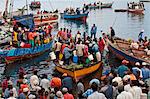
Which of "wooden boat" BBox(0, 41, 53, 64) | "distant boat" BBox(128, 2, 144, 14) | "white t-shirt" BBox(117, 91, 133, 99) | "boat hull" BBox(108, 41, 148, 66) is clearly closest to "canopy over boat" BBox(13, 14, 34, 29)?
"wooden boat" BBox(0, 41, 53, 64)

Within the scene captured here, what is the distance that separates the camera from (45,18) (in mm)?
53625

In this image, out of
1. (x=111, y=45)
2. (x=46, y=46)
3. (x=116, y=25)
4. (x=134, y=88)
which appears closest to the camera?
(x=134, y=88)

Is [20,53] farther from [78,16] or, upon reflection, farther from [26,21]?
[78,16]

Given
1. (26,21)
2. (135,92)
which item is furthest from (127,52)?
(26,21)

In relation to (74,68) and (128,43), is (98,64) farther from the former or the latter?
(128,43)

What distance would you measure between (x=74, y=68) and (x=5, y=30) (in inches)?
739

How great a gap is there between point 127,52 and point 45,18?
98.7ft

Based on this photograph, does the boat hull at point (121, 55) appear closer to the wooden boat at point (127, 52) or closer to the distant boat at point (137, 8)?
the wooden boat at point (127, 52)

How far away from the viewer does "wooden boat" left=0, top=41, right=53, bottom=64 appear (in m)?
27.0

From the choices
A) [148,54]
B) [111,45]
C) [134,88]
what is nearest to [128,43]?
[111,45]

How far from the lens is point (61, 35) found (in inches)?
1239

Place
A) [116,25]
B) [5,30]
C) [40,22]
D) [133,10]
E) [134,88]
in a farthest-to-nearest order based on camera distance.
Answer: [133,10]
[116,25]
[40,22]
[5,30]
[134,88]

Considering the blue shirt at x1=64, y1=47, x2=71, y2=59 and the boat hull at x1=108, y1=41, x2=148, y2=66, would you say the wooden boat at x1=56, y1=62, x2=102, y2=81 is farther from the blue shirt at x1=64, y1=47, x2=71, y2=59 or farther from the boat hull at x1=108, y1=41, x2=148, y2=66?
the boat hull at x1=108, y1=41, x2=148, y2=66

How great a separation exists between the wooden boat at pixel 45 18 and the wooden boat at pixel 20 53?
72.9 feet
